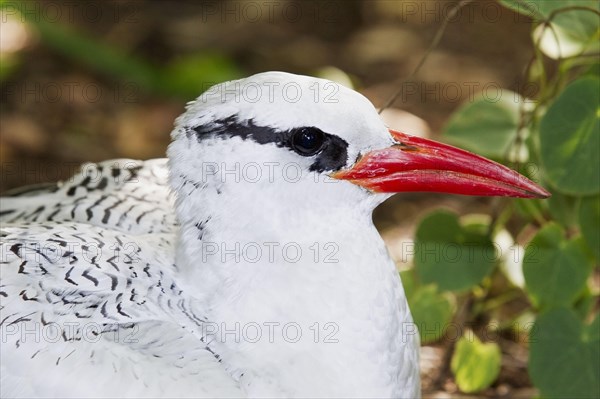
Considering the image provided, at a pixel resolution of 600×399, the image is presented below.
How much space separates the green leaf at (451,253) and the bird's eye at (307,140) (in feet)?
3.65

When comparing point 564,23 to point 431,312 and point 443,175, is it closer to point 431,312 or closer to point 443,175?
point 443,175

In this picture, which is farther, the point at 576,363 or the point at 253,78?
the point at 576,363

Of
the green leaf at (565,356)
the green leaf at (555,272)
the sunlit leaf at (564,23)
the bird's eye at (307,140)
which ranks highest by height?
the sunlit leaf at (564,23)

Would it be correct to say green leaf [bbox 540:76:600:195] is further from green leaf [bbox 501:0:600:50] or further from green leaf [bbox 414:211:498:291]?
green leaf [bbox 414:211:498:291]

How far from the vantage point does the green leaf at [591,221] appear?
3230 mm

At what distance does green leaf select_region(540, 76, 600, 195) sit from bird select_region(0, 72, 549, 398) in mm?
485

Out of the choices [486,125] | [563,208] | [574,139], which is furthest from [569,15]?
[563,208]

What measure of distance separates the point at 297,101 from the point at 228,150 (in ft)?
0.77

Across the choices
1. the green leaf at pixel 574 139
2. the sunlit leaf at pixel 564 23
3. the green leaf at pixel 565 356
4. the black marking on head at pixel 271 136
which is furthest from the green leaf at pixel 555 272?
the black marking on head at pixel 271 136

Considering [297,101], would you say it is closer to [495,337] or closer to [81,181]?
[81,181]

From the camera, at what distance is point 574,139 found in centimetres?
316

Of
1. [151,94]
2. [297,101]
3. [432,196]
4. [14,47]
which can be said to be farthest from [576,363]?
[14,47]

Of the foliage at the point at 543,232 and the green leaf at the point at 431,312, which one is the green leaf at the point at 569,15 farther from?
the green leaf at the point at 431,312

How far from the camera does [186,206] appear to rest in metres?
2.68
